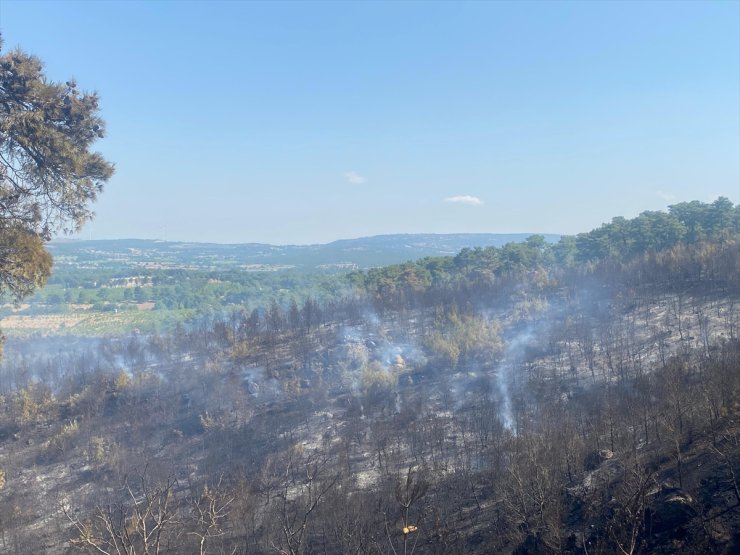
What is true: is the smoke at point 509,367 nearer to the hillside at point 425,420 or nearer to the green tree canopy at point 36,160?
the hillside at point 425,420

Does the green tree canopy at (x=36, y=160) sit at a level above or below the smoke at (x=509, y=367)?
above

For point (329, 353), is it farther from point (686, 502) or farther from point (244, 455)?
point (686, 502)

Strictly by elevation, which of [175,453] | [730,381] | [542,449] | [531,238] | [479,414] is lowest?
[175,453]

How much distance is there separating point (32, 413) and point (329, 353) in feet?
66.8

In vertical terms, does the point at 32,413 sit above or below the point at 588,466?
below

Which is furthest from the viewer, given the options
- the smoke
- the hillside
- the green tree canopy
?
the smoke

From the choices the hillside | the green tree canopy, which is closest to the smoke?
the hillside

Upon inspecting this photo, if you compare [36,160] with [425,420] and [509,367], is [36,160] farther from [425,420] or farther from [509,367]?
[509,367]

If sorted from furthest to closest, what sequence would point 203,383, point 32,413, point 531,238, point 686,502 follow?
1. point 531,238
2. point 203,383
3. point 32,413
4. point 686,502

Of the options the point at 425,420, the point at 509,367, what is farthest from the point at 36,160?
the point at 509,367

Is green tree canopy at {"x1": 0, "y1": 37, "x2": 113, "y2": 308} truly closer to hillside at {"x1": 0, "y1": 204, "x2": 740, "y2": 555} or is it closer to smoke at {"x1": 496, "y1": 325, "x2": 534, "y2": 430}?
hillside at {"x1": 0, "y1": 204, "x2": 740, "y2": 555}

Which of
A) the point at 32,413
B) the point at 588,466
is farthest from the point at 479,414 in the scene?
the point at 32,413

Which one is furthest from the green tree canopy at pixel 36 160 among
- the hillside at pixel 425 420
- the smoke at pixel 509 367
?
the smoke at pixel 509 367

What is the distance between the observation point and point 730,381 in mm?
19094
